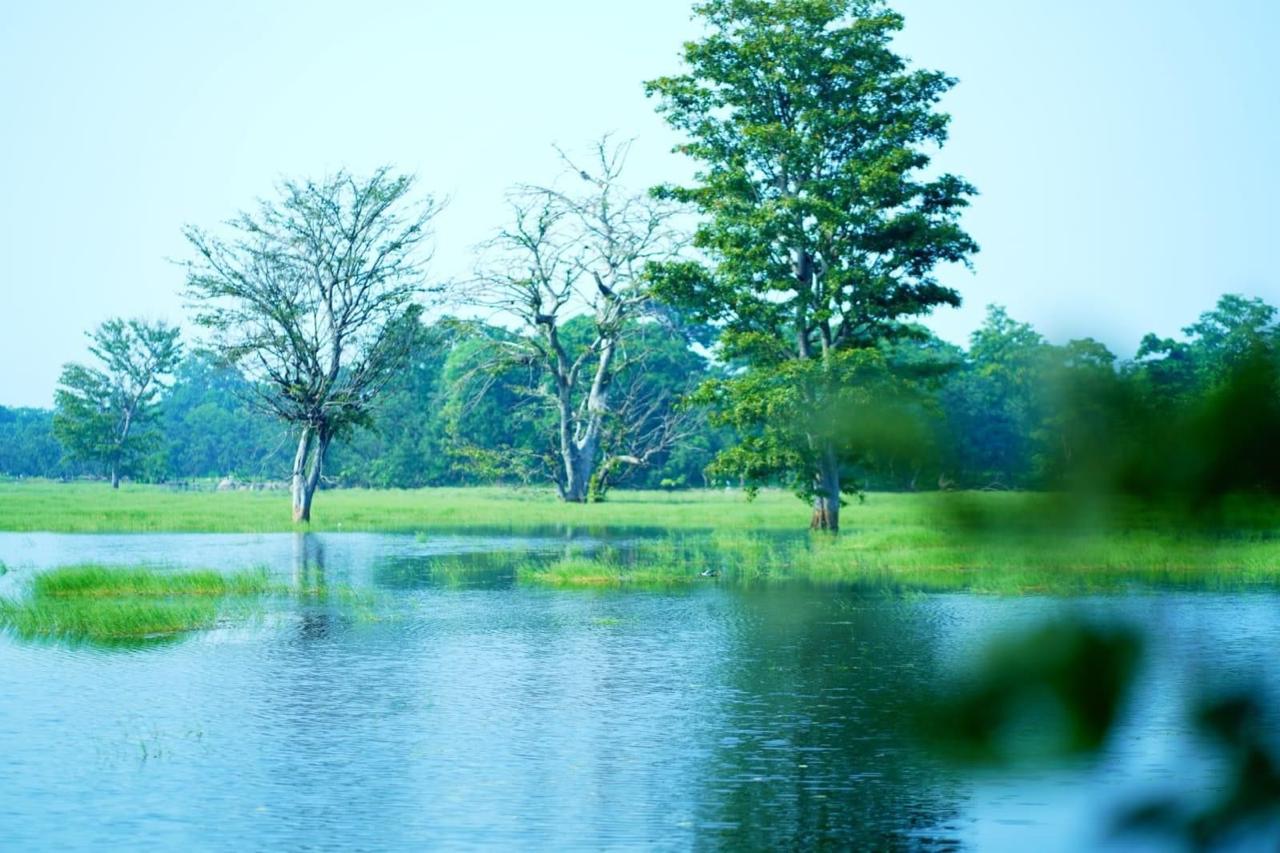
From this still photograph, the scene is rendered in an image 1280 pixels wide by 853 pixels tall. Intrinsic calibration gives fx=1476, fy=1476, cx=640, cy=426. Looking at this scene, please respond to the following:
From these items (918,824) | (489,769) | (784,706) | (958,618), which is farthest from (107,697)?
(958,618)

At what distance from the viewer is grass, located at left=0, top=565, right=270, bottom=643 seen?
19.7 m

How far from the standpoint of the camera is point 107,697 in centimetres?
1491

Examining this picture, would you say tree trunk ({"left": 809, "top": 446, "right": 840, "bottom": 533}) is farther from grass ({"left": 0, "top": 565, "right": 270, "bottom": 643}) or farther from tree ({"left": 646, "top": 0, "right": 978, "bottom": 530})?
grass ({"left": 0, "top": 565, "right": 270, "bottom": 643})

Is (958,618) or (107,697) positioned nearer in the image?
(107,697)

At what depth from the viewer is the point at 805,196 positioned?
34.8 meters

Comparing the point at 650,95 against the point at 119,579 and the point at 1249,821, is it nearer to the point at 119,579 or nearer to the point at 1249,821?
the point at 119,579

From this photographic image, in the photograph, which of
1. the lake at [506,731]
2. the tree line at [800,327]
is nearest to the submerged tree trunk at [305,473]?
the tree line at [800,327]

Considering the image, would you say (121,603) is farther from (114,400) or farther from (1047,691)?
(114,400)

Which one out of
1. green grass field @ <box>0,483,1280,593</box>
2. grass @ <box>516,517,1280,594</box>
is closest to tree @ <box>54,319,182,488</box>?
green grass field @ <box>0,483,1280,593</box>

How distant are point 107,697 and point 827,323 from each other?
23.8 meters

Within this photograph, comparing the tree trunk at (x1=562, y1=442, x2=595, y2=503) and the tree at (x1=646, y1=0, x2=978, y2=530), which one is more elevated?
the tree at (x1=646, y1=0, x2=978, y2=530)

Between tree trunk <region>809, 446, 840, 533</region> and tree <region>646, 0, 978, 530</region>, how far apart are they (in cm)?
6

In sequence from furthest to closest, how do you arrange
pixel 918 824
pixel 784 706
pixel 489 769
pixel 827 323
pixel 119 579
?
pixel 827 323
pixel 119 579
pixel 784 706
pixel 489 769
pixel 918 824

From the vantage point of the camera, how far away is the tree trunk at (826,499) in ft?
121
